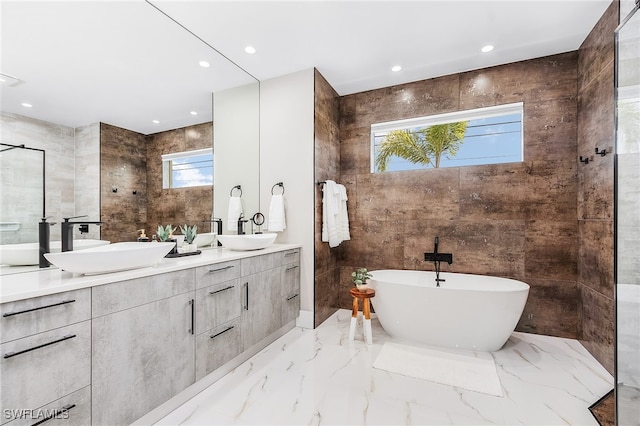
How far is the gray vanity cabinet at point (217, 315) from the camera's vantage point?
182 centimetres

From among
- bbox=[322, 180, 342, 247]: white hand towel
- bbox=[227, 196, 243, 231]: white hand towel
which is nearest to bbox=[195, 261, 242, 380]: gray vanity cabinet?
bbox=[227, 196, 243, 231]: white hand towel

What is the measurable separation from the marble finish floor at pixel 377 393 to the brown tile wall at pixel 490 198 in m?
0.77

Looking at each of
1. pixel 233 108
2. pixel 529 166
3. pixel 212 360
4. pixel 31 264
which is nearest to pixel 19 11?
pixel 31 264

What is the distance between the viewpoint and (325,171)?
126 inches

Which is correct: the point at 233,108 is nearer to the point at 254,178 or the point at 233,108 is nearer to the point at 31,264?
the point at 254,178

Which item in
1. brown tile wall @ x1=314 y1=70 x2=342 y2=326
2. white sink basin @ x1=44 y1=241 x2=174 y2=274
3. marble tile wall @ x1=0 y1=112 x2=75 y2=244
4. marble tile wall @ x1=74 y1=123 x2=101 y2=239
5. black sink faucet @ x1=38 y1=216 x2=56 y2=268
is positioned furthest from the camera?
brown tile wall @ x1=314 y1=70 x2=342 y2=326

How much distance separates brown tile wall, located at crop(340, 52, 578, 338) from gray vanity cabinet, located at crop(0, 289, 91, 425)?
8.79ft

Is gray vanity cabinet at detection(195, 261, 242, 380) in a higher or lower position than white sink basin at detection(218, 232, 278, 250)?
lower

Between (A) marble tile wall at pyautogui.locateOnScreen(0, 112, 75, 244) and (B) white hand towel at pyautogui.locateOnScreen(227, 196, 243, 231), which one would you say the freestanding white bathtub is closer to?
(B) white hand towel at pyautogui.locateOnScreen(227, 196, 243, 231)

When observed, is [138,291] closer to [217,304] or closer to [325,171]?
[217,304]

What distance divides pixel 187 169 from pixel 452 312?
252 centimetres

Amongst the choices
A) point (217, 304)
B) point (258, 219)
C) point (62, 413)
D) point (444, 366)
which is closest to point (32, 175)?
point (62, 413)

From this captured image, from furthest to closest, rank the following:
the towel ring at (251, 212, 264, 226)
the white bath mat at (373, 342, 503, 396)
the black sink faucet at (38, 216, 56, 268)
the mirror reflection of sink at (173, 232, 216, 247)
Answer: the towel ring at (251, 212, 264, 226), the mirror reflection of sink at (173, 232, 216, 247), the white bath mat at (373, 342, 503, 396), the black sink faucet at (38, 216, 56, 268)

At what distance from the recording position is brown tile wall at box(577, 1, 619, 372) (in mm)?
2084
